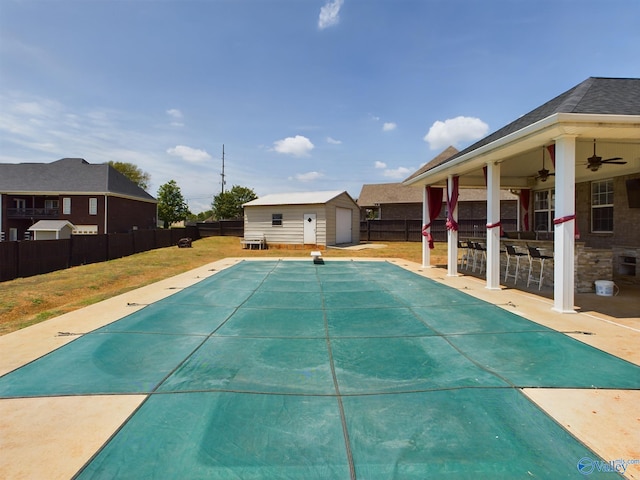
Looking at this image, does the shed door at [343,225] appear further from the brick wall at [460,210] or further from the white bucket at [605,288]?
the white bucket at [605,288]

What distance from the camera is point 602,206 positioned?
1021cm

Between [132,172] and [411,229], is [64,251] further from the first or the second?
[132,172]

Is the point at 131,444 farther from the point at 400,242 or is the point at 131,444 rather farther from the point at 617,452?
the point at 400,242

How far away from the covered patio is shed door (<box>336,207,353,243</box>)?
398 inches

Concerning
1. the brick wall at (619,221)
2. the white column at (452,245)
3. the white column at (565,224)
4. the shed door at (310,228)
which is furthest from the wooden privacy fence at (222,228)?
the white column at (565,224)

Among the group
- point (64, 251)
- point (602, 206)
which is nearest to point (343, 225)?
point (602, 206)

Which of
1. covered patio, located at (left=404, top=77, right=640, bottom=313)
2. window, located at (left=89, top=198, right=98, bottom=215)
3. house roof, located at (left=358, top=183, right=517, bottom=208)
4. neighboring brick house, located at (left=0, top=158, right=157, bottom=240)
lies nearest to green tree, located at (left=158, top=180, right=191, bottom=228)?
neighboring brick house, located at (left=0, top=158, right=157, bottom=240)

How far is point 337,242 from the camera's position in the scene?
21.9m

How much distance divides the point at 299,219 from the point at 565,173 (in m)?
16.0

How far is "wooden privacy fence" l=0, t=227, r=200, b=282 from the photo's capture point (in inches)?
428

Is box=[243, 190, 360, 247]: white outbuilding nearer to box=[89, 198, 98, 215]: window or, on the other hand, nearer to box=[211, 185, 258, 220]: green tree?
box=[89, 198, 98, 215]: window

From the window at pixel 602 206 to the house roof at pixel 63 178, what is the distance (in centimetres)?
2959

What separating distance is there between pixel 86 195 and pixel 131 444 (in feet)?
95.9

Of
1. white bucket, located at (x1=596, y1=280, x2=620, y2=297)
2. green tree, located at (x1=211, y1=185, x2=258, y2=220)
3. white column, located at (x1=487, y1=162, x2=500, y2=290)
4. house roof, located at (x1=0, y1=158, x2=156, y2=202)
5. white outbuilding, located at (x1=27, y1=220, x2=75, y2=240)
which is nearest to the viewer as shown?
white bucket, located at (x1=596, y1=280, x2=620, y2=297)
